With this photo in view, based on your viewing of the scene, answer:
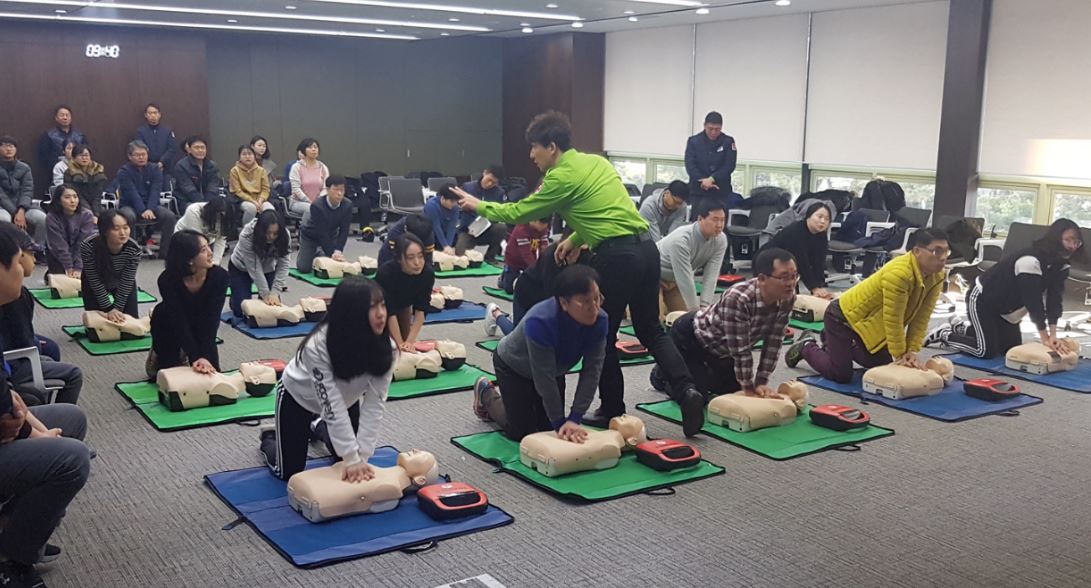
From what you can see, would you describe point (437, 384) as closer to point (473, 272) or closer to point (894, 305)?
point (894, 305)

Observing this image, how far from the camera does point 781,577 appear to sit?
3.15 meters

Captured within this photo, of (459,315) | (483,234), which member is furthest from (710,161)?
(459,315)

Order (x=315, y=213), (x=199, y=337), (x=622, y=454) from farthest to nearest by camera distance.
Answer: (x=315, y=213), (x=199, y=337), (x=622, y=454)

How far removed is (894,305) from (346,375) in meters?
3.01

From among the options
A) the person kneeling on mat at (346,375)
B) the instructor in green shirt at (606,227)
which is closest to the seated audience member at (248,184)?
the instructor in green shirt at (606,227)

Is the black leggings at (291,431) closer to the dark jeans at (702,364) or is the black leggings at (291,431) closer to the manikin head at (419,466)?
the manikin head at (419,466)

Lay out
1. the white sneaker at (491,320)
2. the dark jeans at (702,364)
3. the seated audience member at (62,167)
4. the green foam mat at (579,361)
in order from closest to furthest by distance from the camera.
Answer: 1. the dark jeans at (702,364)
2. the green foam mat at (579,361)
3. the white sneaker at (491,320)
4. the seated audience member at (62,167)

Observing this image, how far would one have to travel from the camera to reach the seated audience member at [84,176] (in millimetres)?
9852

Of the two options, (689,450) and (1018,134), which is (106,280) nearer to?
(689,450)

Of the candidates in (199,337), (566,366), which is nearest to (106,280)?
(199,337)

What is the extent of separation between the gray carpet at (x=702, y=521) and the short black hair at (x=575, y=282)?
2.57 feet

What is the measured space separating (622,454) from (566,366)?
47 centimetres

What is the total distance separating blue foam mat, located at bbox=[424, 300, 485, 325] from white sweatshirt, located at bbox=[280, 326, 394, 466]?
3492 mm

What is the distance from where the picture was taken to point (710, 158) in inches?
368
